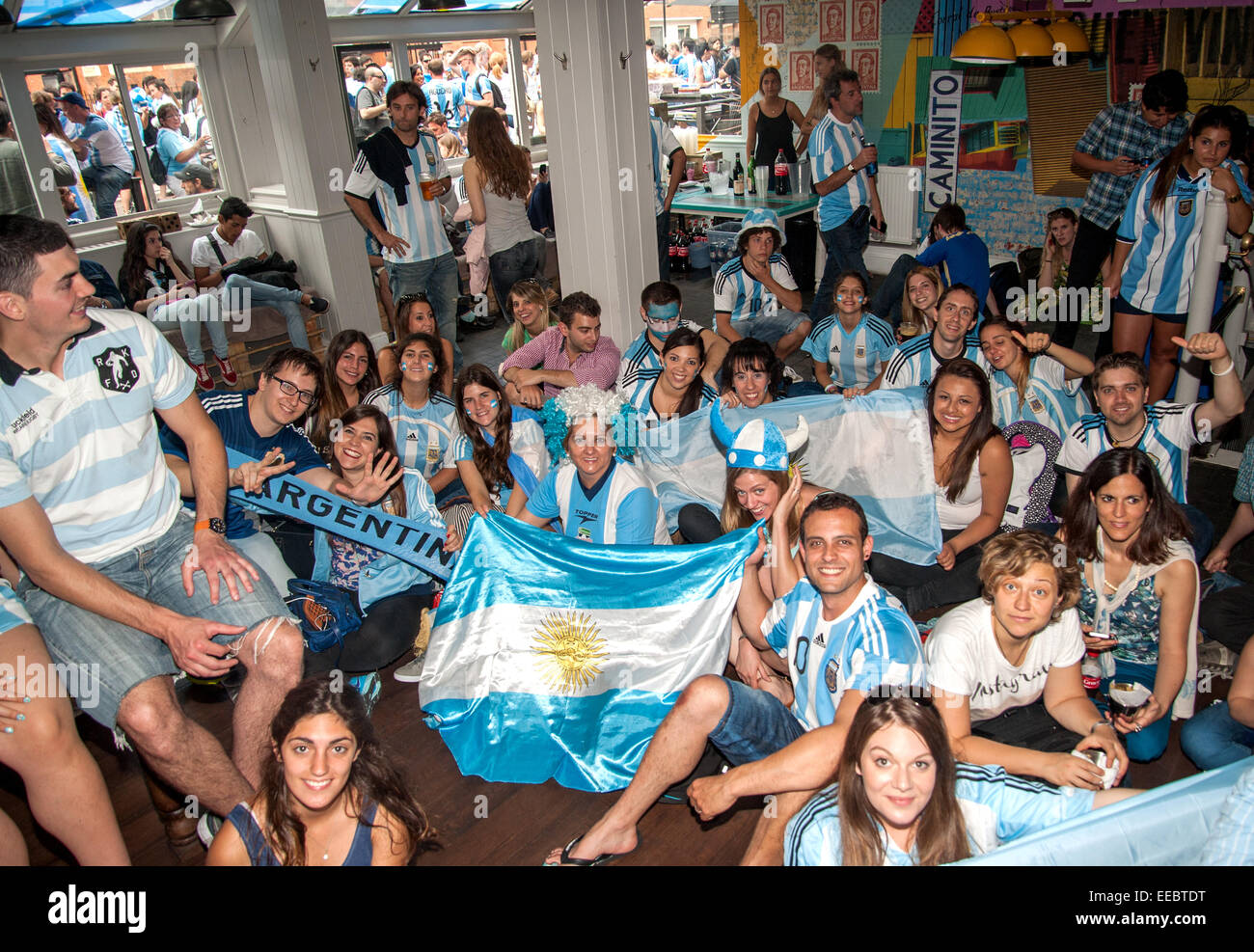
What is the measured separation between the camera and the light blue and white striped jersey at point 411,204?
20.6 ft

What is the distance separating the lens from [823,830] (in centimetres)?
215

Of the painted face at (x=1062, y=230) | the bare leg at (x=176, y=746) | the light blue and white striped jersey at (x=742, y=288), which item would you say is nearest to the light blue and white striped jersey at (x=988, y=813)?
the bare leg at (x=176, y=746)

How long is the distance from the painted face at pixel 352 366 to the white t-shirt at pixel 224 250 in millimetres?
3841

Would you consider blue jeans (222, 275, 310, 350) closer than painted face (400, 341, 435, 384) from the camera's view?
No

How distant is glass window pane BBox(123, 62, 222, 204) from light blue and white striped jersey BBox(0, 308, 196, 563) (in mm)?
7035

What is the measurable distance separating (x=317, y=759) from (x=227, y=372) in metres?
5.58

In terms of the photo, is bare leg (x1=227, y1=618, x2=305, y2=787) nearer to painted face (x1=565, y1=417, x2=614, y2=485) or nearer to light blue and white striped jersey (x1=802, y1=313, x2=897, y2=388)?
painted face (x1=565, y1=417, x2=614, y2=485)

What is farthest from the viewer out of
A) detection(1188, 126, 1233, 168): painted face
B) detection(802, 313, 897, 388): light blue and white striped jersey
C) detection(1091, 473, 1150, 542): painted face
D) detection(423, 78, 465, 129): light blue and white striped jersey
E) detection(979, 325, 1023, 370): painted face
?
detection(423, 78, 465, 129): light blue and white striped jersey

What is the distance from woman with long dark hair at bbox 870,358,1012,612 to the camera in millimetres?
3857

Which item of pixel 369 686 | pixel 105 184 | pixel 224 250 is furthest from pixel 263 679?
pixel 105 184

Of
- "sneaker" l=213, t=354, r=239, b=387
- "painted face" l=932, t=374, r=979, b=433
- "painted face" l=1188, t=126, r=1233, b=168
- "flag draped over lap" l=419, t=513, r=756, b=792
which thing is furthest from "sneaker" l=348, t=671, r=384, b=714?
"painted face" l=1188, t=126, r=1233, b=168

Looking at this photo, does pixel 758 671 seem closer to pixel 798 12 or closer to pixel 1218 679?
pixel 1218 679

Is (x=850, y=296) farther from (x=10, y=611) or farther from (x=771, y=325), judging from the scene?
(x=10, y=611)

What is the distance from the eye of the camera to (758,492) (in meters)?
3.27
